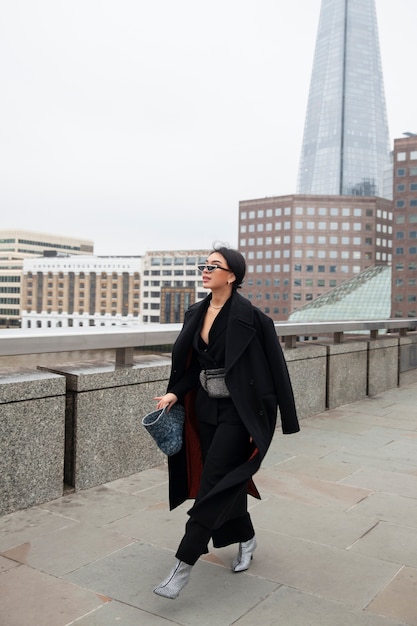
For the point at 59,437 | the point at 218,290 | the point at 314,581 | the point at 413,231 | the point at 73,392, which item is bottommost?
the point at 314,581

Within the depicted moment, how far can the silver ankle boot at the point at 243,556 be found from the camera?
351 cm

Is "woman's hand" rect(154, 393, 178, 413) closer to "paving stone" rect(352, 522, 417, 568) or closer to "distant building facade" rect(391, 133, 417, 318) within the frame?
"paving stone" rect(352, 522, 417, 568)

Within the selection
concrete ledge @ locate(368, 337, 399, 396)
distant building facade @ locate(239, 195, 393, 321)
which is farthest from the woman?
distant building facade @ locate(239, 195, 393, 321)

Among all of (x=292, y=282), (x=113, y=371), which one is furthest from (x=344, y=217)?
(x=113, y=371)

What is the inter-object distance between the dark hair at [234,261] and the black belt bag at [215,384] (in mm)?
517

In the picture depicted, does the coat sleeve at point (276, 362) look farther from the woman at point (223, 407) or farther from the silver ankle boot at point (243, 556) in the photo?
the silver ankle boot at point (243, 556)

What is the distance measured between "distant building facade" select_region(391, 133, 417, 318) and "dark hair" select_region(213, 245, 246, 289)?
115585 millimetres

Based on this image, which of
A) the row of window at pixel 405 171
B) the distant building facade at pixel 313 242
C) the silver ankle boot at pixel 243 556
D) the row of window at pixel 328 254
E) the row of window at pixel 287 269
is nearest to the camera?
the silver ankle boot at pixel 243 556

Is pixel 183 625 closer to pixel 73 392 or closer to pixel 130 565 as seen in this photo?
pixel 130 565

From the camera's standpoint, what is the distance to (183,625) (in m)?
2.88

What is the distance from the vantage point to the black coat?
10.8 ft

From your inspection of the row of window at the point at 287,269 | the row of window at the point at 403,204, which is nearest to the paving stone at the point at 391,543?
the row of window at the point at 403,204

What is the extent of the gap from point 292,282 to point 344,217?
17513 mm

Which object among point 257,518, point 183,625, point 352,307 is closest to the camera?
point 183,625
